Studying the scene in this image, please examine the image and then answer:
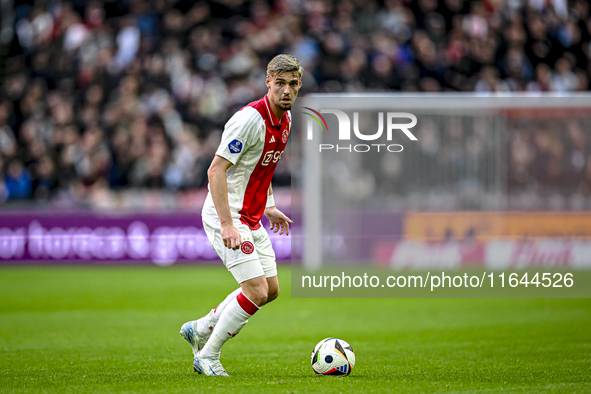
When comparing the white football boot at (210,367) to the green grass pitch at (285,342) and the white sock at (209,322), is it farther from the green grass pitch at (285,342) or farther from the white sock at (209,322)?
the white sock at (209,322)

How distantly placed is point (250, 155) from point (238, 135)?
0.27 meters

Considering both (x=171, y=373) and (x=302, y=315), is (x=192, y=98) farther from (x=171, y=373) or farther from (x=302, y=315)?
(x=171, y=373)

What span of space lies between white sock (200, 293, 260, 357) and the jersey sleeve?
1046 mm

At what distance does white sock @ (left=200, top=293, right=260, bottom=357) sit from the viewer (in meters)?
Result: 6.19

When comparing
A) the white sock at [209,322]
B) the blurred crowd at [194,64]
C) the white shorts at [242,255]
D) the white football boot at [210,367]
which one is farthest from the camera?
the blurred crowd at [194,64]

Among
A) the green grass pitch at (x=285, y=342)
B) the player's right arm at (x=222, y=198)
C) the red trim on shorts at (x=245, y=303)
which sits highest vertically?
the player's right arm at (x=222, y=198)

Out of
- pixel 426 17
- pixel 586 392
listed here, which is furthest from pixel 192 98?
pixel 586 392

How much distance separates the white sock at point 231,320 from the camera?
6.19 m

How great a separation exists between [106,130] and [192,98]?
2048mm

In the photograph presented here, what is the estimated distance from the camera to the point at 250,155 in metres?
6.18

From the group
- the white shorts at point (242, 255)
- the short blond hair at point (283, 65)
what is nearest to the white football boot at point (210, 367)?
the white shorts at point (242, 255)

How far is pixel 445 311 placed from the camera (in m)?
11.1

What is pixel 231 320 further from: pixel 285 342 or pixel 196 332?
pixel 285 342

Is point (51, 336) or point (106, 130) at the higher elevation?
point (106, 130)
